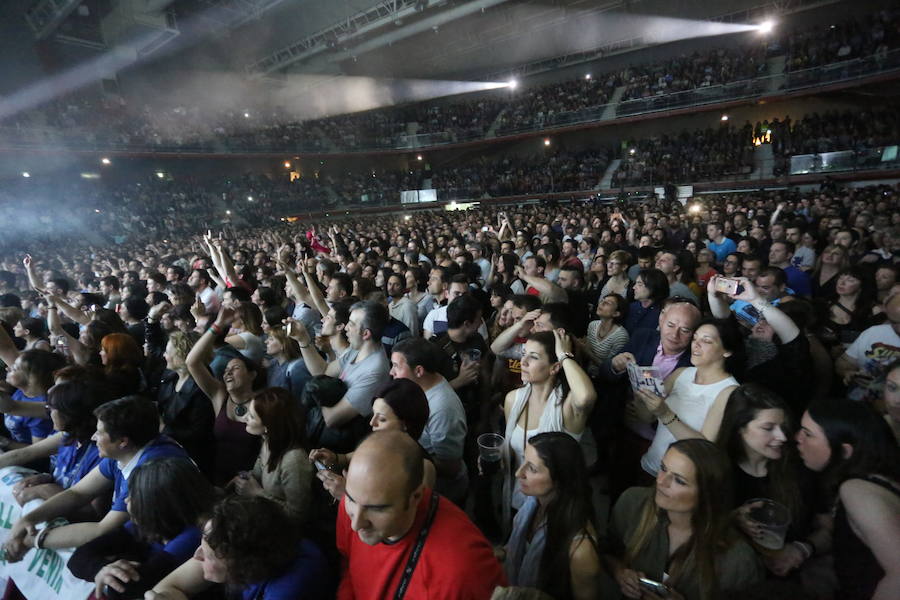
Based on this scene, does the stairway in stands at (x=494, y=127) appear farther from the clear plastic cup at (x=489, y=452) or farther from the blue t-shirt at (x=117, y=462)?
the blue t-shirt at (x=117, y=462)

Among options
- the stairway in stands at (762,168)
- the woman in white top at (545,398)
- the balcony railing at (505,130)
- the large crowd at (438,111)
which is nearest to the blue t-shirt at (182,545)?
the woman in white top at (545,398)

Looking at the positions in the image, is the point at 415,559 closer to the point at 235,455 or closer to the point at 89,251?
the point at 235,455

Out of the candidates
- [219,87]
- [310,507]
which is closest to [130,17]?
[219,87]

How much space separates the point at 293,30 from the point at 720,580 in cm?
2774

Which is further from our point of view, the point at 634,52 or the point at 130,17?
the point at 634,52

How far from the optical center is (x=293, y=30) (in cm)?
2288

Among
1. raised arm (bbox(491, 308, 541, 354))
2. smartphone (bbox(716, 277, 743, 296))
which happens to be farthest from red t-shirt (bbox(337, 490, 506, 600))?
smartphone (bbox(716, 277, 743, 296))

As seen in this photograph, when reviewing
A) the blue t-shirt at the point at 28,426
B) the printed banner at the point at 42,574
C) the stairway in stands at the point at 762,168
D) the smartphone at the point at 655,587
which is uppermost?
the stairway in stands at the point at 762,168

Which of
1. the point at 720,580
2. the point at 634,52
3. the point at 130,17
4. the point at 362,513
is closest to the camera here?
the point at 362,513

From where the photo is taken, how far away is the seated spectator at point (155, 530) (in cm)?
169

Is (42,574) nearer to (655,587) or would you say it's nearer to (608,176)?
(655,587)

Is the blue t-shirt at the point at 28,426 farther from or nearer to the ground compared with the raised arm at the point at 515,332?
nearer to the ground

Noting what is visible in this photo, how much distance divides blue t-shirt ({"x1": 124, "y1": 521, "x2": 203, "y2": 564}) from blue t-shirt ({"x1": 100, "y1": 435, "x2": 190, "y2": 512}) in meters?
0.38

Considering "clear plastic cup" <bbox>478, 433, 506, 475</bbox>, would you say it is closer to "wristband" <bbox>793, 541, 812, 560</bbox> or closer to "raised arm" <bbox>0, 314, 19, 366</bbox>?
"wristband" <bbox>793, 541, 812, 560</bbox>
